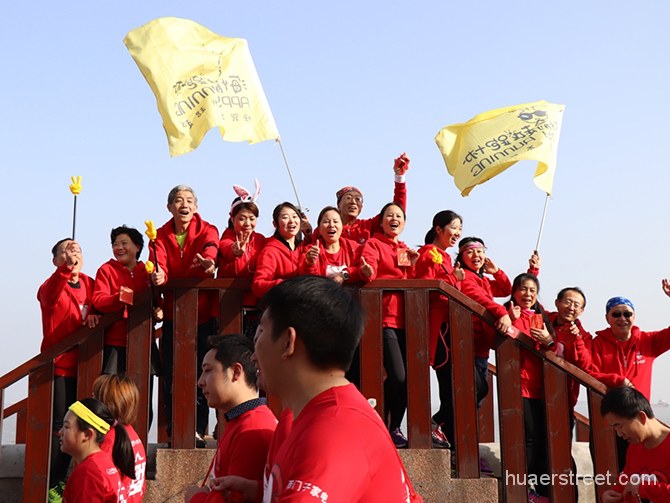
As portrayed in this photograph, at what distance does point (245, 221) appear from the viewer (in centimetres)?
721

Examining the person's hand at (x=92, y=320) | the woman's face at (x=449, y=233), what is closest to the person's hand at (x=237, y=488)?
the person's hand at (x=92, y=320)

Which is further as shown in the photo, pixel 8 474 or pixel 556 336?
pixel 556 336

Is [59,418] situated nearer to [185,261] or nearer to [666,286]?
[185,261]

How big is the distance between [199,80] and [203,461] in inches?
134

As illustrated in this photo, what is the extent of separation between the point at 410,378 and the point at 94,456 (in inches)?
105

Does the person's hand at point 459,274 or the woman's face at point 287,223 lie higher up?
the woman's face at point 287,223

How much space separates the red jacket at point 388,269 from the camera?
6.91 metres

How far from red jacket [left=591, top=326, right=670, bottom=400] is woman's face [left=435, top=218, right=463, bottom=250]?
1.47m

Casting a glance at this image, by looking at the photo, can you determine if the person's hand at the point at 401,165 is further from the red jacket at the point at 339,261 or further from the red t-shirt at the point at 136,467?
the red t-shirt at the point at 136,467

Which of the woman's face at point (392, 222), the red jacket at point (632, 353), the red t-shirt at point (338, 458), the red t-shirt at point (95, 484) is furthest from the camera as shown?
the woman's face at point (392, 222)

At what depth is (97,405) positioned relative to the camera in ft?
16.9

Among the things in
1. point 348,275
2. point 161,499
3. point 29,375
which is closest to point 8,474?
point 29,375

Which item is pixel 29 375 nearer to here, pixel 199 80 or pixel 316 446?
pixel 199 80

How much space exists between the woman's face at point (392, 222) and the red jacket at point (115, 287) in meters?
2.07
